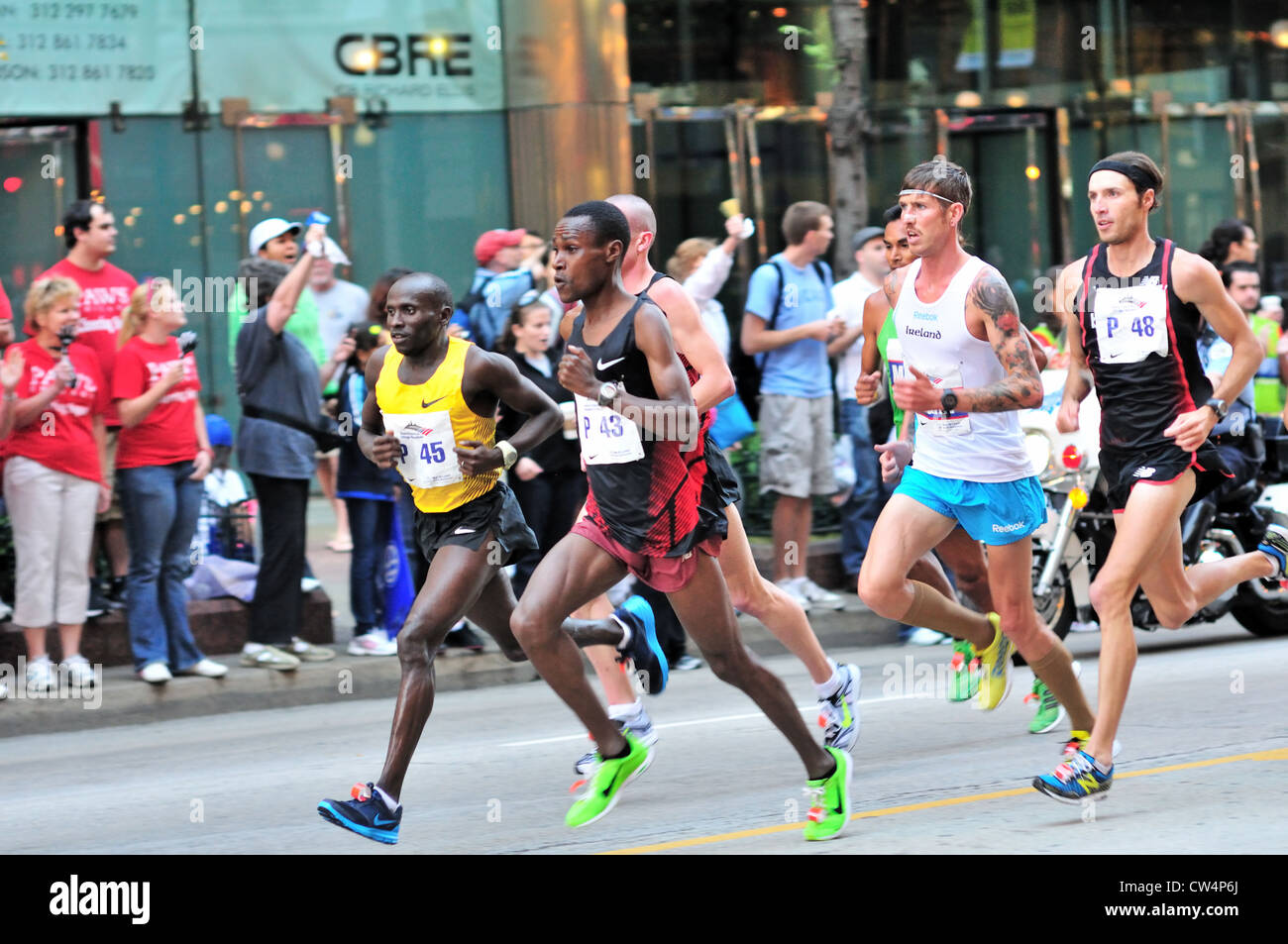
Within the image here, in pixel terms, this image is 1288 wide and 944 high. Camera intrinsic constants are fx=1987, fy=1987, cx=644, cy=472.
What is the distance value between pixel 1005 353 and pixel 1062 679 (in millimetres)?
1186

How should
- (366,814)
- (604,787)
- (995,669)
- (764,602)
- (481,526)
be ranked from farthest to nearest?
(995,669) → (764,602) → (481,526) → (604,787) → (366,814)

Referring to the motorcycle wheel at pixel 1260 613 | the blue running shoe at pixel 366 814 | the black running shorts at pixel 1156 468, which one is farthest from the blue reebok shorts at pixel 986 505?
the motorcycle wheel at pixel 1260 613

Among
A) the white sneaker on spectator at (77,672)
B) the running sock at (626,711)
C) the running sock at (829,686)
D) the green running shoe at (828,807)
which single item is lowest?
the white sneaker on spectator at (77,672)

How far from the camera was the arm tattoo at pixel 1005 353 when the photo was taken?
21.2 ft

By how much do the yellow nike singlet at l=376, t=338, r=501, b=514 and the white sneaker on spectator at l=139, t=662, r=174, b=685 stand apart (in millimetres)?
3627

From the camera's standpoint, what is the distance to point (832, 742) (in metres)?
7.19

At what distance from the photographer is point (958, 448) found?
22.5 ft

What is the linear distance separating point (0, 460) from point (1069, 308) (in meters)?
5.49

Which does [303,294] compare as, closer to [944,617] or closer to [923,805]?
[944,617]

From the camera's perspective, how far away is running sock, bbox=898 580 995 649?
7227 millimetres

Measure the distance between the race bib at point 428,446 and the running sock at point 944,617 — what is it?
170 centimetres

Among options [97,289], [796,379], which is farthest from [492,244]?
[97,289]

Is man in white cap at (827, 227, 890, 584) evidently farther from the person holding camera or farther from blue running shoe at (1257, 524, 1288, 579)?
the person holding camera

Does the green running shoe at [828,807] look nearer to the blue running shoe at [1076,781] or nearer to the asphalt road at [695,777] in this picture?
the asphalt road at [695,777]
